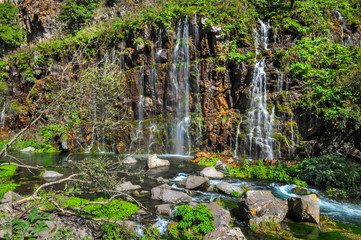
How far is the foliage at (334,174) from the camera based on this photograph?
8984mm

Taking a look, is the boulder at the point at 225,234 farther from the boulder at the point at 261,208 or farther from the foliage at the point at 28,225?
the foliage at the point at 28,225

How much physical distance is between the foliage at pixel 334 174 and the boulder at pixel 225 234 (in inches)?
251

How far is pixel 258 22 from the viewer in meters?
18.2

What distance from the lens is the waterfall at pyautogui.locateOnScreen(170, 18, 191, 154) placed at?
1770 centimetres

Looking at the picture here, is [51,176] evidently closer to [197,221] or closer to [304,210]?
[197,221]

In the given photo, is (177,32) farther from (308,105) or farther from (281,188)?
(281,188)

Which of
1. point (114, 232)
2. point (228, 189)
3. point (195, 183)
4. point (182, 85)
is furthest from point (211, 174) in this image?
point (182, 85)

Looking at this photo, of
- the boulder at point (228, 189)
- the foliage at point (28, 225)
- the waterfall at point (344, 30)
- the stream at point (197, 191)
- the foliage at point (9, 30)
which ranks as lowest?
the stream at point (197, 191)

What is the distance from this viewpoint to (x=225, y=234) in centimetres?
501

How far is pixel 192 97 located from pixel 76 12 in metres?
24.5

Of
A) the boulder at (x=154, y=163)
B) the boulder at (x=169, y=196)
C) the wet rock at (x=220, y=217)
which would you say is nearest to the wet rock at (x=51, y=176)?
the boulder at (x=154, y=163)

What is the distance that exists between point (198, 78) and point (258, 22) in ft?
22.8

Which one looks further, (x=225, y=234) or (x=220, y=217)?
(x=220, y=217)

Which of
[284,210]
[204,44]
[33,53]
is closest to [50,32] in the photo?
[33,53]
